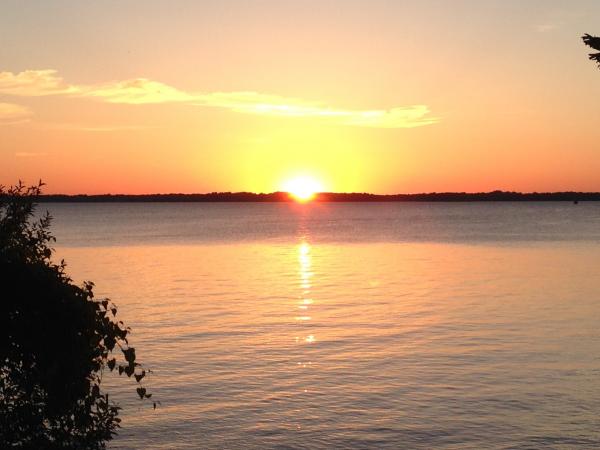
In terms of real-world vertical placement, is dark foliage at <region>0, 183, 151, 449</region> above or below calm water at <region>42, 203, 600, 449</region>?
above

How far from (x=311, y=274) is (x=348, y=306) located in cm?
1900

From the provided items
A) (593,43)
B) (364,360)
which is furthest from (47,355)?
(364,360)

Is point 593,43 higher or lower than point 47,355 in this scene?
higher

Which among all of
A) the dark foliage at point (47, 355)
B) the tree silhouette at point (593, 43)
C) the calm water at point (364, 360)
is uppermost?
the tree silhouette at point (593, 43)

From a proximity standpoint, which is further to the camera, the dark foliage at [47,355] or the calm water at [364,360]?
the calm water at [364,360]

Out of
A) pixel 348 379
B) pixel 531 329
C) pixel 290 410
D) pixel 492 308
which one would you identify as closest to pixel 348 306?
pixel 492 308

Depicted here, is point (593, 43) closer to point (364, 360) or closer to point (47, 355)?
point (47, 355)

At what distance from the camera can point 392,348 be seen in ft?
84.8

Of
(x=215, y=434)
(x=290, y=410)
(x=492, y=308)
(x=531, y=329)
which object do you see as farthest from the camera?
(x=492, y=308)

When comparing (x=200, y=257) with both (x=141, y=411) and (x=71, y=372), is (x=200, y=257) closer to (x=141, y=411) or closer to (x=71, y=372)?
(x=141, y=411)

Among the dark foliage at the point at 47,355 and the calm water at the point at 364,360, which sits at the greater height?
the dark foliage at the point at 47,355

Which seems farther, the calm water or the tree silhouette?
the calm water

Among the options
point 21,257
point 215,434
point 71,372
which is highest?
point 21,257

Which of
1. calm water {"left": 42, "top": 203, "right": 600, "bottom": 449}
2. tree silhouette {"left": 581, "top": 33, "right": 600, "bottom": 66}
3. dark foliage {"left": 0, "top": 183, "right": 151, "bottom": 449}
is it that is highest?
tree silhouette {"left": 581, "top": 33, "right": 600, "bottom": 66}
